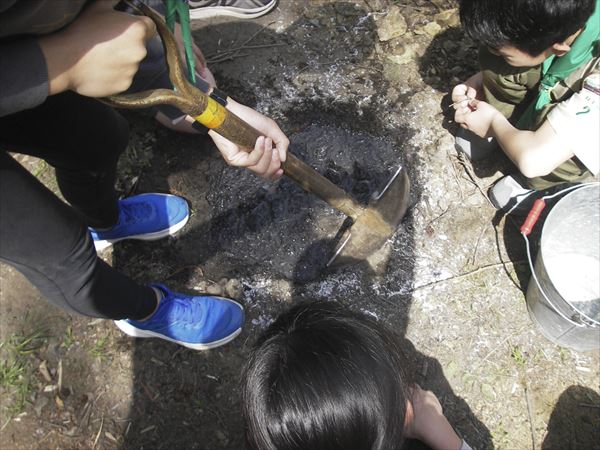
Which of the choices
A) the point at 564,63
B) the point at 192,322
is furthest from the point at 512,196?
the point at 192,322

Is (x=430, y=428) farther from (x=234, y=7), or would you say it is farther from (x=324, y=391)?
(x=234, y=7)

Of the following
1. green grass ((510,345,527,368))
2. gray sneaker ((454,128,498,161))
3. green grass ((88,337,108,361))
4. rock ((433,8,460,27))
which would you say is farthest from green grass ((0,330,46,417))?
rock ((433,8,460,27))

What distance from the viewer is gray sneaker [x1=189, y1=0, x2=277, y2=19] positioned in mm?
2801

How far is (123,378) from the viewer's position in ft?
6.89

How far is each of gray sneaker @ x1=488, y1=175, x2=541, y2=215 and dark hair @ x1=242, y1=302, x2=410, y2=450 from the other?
1288mm

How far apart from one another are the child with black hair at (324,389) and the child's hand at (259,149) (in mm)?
572

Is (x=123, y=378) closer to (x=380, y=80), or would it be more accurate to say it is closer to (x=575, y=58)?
(x=380, y=80)

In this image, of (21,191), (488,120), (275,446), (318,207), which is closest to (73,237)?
(21,191)

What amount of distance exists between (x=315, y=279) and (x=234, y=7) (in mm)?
1764

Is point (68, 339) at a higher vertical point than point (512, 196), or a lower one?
lower

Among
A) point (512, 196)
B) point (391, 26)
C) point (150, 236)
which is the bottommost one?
point (150, 236)

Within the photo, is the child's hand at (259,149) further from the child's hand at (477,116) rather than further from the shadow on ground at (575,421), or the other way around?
the shadow on ground at (575,421)

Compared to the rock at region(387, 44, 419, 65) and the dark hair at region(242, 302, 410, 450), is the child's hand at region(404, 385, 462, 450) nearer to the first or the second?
the dark hair at region(242, 302, 410, 450)

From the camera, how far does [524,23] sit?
5.60 feet
